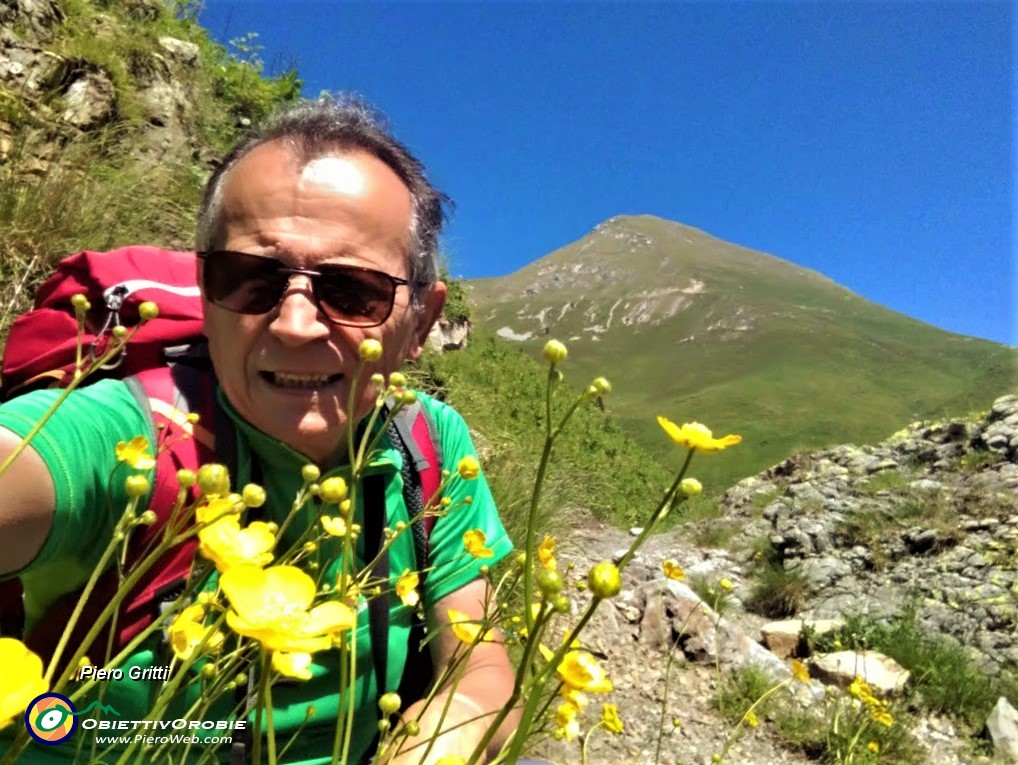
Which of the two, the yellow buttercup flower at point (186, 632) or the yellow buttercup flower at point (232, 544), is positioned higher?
the yellow buttercup flower at point (232, 544)

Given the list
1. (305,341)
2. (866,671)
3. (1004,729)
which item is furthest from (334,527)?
(1004,729)

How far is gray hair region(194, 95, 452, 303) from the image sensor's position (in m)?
1.35

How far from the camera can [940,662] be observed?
13.6 feet

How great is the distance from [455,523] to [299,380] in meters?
0.51

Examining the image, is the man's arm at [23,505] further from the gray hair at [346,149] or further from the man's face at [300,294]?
the gray hair at [346,149]

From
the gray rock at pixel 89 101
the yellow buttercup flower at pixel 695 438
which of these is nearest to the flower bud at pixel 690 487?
the yellow buttercup flower at pixel 695 438

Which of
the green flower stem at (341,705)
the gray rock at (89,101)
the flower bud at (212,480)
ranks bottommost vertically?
the green flower stem at (341,705)

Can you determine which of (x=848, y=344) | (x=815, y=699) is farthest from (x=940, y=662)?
(x=848, y=344)

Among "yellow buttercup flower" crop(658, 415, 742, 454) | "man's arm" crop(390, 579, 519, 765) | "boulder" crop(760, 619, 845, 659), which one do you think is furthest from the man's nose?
"boulder" crop(760, 619, 845, 659)

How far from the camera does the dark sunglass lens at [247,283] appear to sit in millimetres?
1223

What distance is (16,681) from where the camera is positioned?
1.05 feet

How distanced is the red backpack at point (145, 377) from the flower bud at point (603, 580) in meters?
0.79

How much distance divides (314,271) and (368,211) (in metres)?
0.16

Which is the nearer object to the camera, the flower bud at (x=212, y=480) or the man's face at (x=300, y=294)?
the flower bud at (x=212, y=480)
